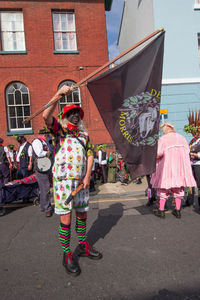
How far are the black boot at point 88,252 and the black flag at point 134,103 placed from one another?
3.96ft

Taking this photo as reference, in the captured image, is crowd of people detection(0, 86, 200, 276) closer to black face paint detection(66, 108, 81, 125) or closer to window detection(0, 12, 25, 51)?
black face paint detection(66, 108, 81, 125)

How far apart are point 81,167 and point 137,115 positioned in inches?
51.1

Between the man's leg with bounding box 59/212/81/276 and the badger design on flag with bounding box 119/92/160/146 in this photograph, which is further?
the badger design on flag with bounding box 119/92/160/146

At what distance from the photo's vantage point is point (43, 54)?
11.5 meters

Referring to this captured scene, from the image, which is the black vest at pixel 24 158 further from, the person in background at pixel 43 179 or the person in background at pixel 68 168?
the person in background at pixel 68 168

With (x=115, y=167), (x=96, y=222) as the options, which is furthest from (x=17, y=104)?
(x=96, y=222)

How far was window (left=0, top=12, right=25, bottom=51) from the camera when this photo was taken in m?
11.5

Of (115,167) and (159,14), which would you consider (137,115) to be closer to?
(115,167)

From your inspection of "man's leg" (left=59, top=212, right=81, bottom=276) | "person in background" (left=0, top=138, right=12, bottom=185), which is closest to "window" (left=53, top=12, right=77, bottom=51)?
"person in background" (left=0, top=138, right=12, bottom=185)

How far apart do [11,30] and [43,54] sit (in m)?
2.21

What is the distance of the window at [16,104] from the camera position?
37.5 feet

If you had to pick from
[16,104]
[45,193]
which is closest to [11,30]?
[16,104]

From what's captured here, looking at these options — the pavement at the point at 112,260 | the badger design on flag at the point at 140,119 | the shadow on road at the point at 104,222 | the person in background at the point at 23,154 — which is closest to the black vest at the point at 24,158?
the person in background at the point at 23,154

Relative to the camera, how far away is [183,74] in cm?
1055
